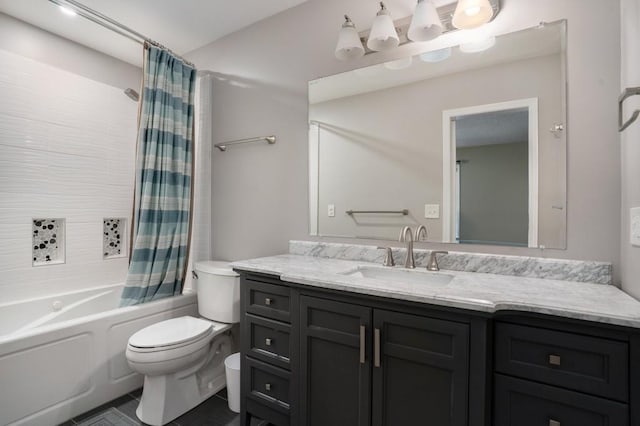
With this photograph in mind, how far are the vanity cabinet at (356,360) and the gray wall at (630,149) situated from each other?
24.5 inches

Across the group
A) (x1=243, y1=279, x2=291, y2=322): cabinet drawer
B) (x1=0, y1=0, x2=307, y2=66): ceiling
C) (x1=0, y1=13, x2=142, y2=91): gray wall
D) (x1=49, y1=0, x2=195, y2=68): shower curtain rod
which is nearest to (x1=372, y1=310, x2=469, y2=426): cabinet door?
(x1=243, y1=279, x2=291, y2=322): cabinet drawer

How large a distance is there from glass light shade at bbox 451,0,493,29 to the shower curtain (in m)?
1.94

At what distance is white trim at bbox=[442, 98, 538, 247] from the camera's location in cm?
134

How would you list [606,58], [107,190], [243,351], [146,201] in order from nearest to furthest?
[606,58]
[243,351]
[146,201]
[107,190]

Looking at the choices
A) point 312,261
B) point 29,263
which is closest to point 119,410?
point 29,263

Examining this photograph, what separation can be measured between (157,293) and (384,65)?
2.14 meters

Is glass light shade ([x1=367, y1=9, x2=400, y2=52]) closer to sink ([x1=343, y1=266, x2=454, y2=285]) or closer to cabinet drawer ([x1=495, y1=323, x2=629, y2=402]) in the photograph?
sink ([x1=343, y1=266, x2=454, y2=285])

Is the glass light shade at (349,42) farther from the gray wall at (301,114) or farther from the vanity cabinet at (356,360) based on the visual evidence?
the vanity cabinet at (356,360)

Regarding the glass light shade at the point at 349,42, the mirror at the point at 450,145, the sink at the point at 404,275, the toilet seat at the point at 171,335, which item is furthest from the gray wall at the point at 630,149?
the toilet seat at the point at 171,335

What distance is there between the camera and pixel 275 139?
215cm

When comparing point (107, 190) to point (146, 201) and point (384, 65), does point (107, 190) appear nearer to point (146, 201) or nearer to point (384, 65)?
point (146, 201)

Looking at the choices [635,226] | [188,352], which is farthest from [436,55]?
[188,352]

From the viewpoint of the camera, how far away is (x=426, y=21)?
1444 mm

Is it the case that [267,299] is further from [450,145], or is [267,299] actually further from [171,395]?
[450,145]
